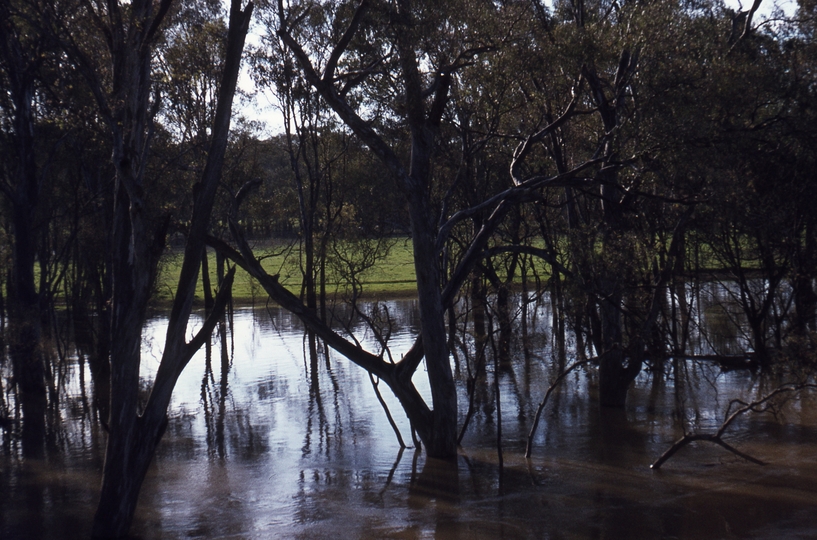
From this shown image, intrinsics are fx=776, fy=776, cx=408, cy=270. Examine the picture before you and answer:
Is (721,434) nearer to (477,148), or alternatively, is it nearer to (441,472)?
(441,472)

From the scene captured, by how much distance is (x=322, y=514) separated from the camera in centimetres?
773

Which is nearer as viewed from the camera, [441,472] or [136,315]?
[136,315]

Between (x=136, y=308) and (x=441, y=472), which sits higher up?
(x=136, y=308)

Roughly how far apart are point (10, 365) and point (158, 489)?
1002 centimetres

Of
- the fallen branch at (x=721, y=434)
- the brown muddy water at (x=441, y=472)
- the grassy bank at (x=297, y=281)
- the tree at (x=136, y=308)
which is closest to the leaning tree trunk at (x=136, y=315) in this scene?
the tree at (x=136, y=308)

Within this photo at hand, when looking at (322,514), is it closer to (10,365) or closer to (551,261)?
(551,261)

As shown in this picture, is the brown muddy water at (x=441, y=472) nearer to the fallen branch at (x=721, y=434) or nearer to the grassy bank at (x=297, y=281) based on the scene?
the fallen branch at (x=721, y=434)

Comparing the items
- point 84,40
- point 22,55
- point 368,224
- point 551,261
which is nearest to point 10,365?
point 22,55

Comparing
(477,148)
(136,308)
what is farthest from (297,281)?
(136,308)

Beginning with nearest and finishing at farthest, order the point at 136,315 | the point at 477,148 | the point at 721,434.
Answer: the point at 136,315
the point at 721,434
the point at 477,148

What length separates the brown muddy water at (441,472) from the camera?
23.9 ft

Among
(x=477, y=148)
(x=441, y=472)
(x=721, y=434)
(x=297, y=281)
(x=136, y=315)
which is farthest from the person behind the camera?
(x=297, y=281)

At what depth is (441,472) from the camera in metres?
8.68

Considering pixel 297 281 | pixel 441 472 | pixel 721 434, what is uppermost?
pixel 297 281
